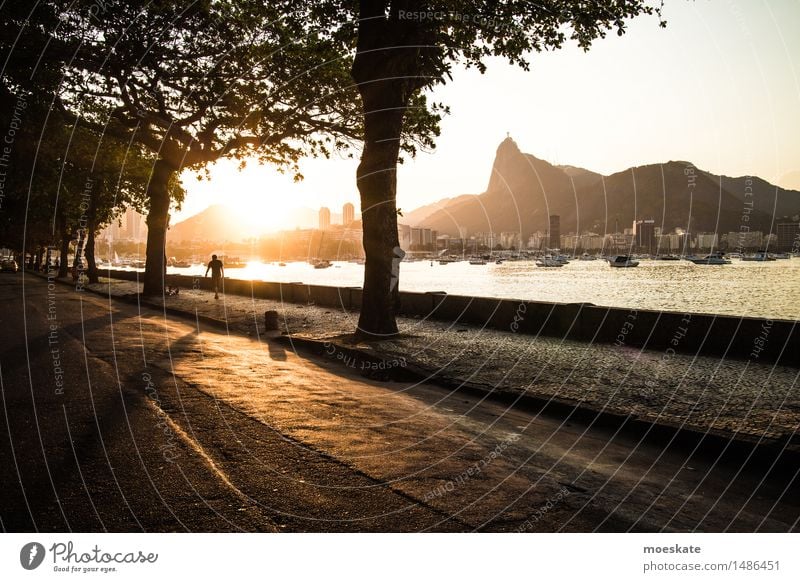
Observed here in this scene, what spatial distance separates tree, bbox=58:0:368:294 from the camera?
72.1 feet

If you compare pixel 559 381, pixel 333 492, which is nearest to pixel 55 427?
pixel 333 492

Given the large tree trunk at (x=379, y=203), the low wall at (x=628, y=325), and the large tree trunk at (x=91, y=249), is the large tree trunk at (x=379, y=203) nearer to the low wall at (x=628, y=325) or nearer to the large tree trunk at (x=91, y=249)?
the low wall at (x=628, y=325)

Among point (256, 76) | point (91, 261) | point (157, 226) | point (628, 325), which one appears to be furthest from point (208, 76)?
point (91, 261)

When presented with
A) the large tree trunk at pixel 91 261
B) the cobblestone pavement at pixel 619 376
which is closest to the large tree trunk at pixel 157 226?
the cobblestone pavement at pixel 619 376

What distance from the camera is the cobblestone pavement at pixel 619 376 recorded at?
7664 millimetres

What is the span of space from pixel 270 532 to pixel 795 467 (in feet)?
17.4

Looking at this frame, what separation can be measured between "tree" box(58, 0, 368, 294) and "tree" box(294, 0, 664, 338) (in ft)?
20.3

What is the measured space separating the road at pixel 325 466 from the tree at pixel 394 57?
630cm

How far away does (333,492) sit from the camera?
4.54 m

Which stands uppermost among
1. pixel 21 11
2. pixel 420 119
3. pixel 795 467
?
pixel 21 11

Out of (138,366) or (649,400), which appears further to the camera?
(138,366)

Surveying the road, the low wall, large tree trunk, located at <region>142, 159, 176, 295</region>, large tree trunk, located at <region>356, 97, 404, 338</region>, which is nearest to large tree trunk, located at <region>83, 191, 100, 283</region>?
large tree trunk, located at <region>142, 159, 176, 295</region>

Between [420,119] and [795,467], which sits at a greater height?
[420,119]

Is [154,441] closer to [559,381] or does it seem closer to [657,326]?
[559,381]
